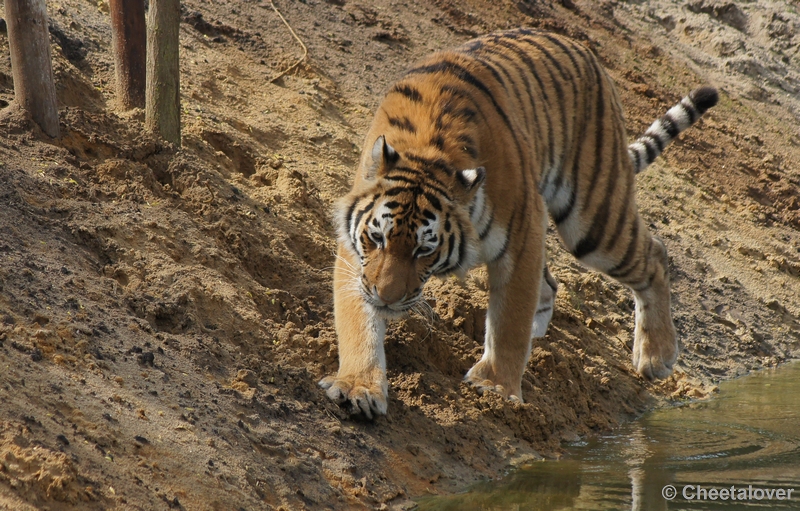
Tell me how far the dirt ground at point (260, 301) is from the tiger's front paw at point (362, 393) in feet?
0.24

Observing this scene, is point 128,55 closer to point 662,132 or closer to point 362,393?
point 362,393

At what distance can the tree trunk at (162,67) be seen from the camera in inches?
213

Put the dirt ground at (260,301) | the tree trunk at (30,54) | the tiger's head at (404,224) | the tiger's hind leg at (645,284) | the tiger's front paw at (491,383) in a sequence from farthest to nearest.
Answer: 1. the tiger's hind leg at (645,284)
2. the tree trunk at (30,54)
3. the tiger's front paw at (491,383)
4. the tiger's head at (404,224)
5. the dirt ground at (260,301)

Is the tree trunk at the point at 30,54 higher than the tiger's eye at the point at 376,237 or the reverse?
higher

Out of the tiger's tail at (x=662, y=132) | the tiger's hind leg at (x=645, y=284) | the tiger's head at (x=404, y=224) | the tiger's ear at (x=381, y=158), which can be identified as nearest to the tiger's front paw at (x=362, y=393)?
the tiger's head at (x=404, y=224)

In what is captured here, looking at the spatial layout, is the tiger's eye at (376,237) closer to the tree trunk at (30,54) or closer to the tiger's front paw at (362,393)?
the tiger's front paw at (362,393)

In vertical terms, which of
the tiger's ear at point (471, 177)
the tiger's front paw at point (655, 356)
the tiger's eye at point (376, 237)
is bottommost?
the tiger's front paw at point (655, 356)

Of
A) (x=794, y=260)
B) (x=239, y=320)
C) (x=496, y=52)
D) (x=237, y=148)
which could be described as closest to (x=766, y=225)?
(x=794, y=260)

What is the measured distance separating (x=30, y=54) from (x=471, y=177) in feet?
8.55

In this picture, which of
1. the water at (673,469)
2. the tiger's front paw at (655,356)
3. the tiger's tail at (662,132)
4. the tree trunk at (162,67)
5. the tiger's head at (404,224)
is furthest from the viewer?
the tiger's tail at (662,132)

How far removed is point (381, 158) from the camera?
4.21 m

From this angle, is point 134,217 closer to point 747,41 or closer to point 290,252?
point 290,252

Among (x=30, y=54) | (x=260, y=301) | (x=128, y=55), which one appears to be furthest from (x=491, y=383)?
(x=128, y=55)

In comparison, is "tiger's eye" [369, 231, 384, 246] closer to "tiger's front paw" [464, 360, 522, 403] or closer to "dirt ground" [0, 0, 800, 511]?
"dirt ground" [0, 0, 800, 511]
